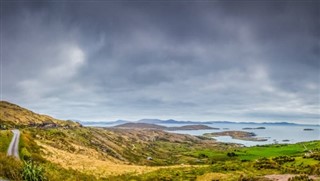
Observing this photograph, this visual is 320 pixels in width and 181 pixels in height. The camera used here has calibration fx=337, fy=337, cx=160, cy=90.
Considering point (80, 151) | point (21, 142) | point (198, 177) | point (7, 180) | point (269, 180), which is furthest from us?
point (80, 151)

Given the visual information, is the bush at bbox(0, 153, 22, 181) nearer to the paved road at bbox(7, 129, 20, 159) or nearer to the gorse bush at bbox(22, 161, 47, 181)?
the gorse bush at bbox(22, 161, 47, 181)

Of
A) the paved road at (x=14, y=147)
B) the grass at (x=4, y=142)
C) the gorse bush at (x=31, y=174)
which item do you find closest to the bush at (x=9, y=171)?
the gorse bush at (x=31, y=174)

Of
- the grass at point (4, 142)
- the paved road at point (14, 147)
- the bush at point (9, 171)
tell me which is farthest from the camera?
the grass at point (4, 142)

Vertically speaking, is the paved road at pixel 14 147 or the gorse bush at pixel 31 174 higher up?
the paved road at pixel 14 147

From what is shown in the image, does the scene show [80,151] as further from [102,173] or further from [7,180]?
[7,180]

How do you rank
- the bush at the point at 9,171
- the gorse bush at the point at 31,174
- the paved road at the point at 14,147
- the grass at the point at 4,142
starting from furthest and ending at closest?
the grass at the point at 4,142
the paved road at the point at 14,147
the gorse bush at the point at 31,174
the bush at the point at 9,171

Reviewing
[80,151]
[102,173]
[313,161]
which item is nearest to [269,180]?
[313,161]

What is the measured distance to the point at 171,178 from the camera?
3354 inches

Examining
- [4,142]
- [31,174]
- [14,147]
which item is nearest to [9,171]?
[31,174]

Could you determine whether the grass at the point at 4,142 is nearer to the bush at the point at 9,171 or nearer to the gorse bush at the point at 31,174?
the bush at the point at 9,171

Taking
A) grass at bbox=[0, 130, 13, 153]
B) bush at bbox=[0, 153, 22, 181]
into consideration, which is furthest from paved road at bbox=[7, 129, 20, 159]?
bush at bbox=[0, 153, 22, 181]

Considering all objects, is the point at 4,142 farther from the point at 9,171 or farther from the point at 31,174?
the point at 31,174

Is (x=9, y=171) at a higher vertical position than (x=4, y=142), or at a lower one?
lower

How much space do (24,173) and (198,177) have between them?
43.5m
